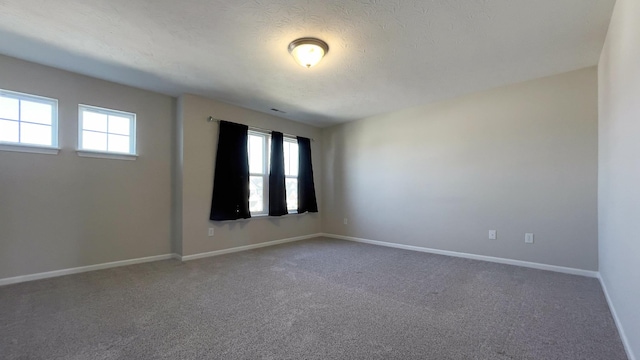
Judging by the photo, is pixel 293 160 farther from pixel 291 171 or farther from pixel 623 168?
pixel 623 168

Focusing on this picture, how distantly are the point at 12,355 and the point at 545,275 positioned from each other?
4.67 meters

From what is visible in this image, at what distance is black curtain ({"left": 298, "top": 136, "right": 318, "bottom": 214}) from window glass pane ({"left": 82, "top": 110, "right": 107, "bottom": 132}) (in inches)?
121

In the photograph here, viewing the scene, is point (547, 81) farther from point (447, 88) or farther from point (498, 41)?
point (498, 41)

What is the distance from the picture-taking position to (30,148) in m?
3.03

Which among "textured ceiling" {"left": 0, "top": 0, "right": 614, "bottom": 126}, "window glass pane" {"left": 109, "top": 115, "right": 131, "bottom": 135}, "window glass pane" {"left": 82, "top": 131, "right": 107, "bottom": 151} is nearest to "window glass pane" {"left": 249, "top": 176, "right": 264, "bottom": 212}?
"textured ceiling" {"left": 0, "top": 0, "right": 614, "bottom": 126}

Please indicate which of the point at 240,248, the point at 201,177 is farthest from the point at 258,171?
the point at 240,248

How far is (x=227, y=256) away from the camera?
4109 millimetres

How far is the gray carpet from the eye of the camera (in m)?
1.73

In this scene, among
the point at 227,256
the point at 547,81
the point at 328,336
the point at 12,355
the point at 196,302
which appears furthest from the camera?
the point at 227,256

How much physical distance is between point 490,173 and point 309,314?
10.3 feet

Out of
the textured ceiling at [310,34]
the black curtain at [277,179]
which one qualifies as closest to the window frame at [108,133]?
the textured ceiling at [310,34]

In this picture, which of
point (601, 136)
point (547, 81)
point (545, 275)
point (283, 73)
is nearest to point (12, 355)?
point (283, 73)

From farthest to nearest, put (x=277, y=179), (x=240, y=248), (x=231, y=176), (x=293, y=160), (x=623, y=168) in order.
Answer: (x=293, y=160), (x=277, y=179), (x=240, y=248), (x=231, y=176), (x=623, y=168)

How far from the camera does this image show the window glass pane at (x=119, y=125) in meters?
3.66
